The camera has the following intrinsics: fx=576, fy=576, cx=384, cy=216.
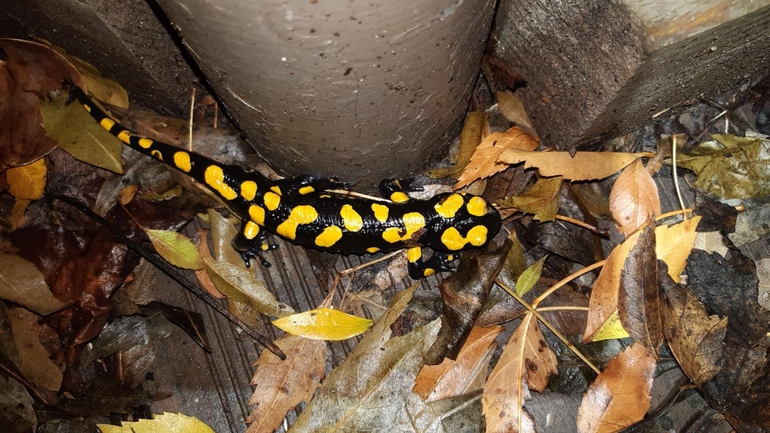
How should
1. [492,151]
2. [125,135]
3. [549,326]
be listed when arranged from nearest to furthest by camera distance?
1. [549,326]
2. [492,151]
3. [125,135]

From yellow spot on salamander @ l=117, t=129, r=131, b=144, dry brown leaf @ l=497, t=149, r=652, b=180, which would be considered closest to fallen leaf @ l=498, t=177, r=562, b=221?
dry brown leaf @ l=497, t=149, r=652, b=180

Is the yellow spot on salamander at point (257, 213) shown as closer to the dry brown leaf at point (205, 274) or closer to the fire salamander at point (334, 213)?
the fire salamander at point (334, 213)

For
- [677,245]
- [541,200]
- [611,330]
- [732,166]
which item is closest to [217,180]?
[541,200]

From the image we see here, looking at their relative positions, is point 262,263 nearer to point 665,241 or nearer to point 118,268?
point 118,268

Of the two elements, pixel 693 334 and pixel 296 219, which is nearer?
pixel 693 334

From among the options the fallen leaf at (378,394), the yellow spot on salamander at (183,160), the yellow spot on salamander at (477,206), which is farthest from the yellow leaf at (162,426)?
the yellow spot on salamander at (477,206)

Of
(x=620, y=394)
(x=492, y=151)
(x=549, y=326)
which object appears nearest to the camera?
(x=620, y=394)

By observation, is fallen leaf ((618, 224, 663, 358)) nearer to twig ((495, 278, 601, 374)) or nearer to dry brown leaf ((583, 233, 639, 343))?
dry brown leaf ((583, 233, 639, 343))

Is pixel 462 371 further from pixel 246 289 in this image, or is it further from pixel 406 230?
pixel 246 289
